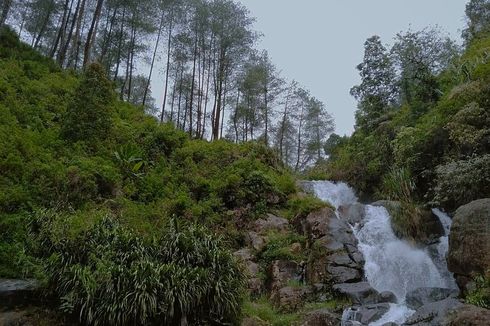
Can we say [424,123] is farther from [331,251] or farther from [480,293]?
[480,293]

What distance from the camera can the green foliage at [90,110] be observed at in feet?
50.2

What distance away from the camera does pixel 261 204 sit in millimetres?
16828

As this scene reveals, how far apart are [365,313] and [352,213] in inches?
261

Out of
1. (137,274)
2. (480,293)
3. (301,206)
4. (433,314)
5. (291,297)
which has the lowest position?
(433,314)

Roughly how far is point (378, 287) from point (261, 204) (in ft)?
18.5

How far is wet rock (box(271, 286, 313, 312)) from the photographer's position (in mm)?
12039

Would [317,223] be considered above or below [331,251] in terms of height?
above

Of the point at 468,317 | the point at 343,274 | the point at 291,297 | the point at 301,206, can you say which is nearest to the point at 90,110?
the point at 301,206

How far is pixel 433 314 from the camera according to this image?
9.32 metres

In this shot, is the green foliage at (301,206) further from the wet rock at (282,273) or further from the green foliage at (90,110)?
the green foliage at (90,110)

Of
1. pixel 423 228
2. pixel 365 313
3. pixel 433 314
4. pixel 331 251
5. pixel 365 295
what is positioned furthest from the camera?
pixel 423 228

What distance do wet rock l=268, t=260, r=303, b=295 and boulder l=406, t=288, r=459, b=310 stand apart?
347 centimetres

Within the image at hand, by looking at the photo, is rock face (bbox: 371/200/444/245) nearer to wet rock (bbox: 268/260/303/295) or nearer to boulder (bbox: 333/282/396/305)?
boulder (bbox: 333/282/396/305)

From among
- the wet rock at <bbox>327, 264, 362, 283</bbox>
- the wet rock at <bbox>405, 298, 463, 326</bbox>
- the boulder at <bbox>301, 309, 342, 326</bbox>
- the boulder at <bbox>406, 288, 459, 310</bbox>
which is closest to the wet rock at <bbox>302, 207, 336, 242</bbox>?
the wet rock at <bbox>327, 264, 362, 283</bbox>
